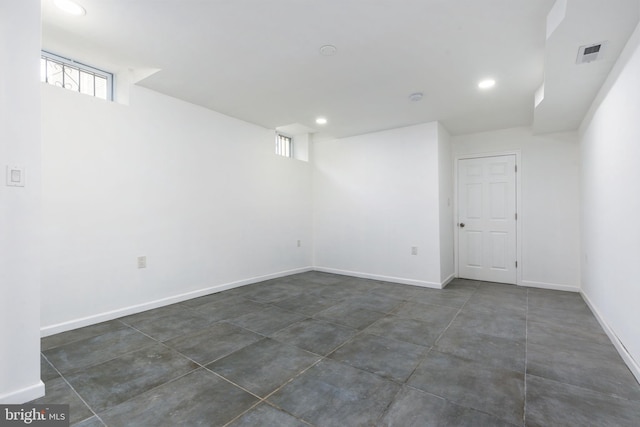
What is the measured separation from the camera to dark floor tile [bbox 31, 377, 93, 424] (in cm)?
156

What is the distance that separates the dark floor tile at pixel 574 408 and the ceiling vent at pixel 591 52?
239cm

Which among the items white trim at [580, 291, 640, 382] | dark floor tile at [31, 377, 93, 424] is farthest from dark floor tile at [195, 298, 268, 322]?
white trim at [580, 291, 640, 382]

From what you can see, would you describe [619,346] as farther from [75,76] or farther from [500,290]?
[75,76]

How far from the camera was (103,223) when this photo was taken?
9.75ft

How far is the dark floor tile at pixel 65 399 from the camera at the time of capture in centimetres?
156

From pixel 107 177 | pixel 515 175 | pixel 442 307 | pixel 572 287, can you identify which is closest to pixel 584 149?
pixel 515 175

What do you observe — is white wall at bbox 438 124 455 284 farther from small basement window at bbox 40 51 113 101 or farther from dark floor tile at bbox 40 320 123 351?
small basement window at bbox 40 51 113 101

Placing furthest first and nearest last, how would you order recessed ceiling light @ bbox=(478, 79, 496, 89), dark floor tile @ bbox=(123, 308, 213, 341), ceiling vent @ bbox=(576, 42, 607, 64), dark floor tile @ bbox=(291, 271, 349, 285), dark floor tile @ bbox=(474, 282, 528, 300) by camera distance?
dark floor tile @ bbox=(291, 271, 349, 285) → dark floor tile @ bbox=(474, 282, 528, 300) → recessed ceiling light @ bbox=(478, 79, 496, 89) → dark floor tile @ bbox=(123, 308, 213, 341) → ceiling vent @ bbox=(576, 42, 607, 64)

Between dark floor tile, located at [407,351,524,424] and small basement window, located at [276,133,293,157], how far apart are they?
4.26 m

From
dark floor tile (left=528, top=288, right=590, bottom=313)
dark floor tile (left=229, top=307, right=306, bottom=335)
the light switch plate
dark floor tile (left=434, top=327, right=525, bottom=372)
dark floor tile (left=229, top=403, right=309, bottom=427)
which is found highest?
the light switch plate

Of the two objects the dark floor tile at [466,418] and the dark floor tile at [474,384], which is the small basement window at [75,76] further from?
the dark floor tile at [466,418]

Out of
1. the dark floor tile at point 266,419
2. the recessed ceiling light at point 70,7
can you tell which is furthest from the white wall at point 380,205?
the recessed ceiling light at point 70,7

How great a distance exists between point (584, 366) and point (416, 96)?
9.75 feet

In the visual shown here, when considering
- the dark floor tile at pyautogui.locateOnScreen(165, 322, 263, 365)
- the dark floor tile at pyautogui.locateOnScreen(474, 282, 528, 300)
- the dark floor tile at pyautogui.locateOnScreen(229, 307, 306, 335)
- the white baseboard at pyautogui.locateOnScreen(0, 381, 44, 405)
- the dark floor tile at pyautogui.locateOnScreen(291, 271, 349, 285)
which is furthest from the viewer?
the dark floor tile at pyautogui.locateOnScreen(291, 271, 349, 285)
